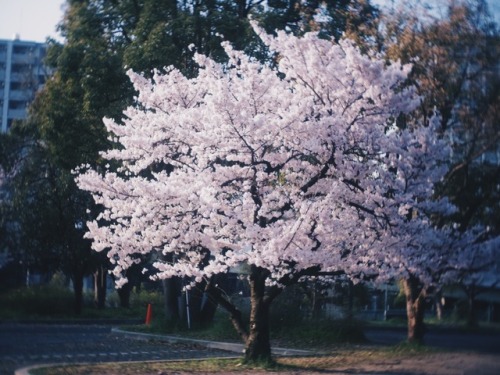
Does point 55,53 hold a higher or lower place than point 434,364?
higher

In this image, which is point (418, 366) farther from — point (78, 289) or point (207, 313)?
point (78, 289)

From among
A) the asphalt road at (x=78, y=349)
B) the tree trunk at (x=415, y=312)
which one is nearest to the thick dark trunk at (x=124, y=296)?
the asphalt road at (x=78, y=349)

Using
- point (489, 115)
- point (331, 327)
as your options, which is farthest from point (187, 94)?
point (331, 327)

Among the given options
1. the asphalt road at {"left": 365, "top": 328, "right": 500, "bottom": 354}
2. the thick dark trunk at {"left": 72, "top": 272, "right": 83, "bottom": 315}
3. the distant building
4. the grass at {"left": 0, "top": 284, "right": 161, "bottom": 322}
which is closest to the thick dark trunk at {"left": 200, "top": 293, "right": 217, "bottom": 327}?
the asphalt road at {"left": 365, "top": 328, "right": 500, "bottom": 354}

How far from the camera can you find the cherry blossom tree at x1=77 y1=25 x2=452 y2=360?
1309 centimetres

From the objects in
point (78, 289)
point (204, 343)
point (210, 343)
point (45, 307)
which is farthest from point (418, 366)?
point (45, 307)

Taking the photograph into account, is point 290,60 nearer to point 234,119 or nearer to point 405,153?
point 234,119

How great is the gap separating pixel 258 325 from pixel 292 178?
2998 millimetres

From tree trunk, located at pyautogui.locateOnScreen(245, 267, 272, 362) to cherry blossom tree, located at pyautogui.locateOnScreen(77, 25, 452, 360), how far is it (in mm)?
20

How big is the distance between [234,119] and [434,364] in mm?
6304

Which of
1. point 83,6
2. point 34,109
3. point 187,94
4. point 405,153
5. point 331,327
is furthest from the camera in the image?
point 34,109

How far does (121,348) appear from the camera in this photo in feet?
63.4

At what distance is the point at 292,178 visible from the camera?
45.8 ft

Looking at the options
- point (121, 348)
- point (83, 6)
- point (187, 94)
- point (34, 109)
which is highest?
point (83, 6)
